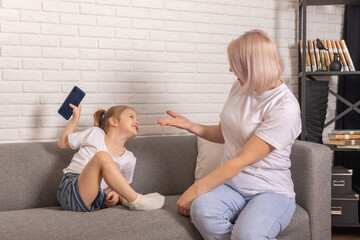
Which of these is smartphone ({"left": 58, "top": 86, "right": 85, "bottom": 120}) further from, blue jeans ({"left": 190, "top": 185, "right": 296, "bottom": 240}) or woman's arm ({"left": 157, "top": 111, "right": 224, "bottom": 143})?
blue jeans ({"left": 190, "top": 185, "right": 296, "bottom": 240})

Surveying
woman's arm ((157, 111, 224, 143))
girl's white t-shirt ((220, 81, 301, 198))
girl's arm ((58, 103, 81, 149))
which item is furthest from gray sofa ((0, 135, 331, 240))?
woman's arm ((157, 111, 224, 143))

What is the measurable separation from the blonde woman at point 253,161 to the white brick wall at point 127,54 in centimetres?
93

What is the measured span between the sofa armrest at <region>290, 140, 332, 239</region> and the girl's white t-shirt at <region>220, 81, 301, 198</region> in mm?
192

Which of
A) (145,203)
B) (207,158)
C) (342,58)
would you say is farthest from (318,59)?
(145,203)

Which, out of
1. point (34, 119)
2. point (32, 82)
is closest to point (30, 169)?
point (34, 119)

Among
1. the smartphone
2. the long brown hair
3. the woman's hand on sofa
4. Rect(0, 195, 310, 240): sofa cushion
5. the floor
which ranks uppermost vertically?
the smartphone

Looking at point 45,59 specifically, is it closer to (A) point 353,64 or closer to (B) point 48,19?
(B) point 48,19

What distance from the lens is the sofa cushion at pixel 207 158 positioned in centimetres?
246

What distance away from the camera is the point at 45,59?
2.52 m

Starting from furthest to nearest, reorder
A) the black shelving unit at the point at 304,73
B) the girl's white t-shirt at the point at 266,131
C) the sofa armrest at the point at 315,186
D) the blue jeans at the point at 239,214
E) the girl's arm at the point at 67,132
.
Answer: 1. the black shelving unit at the point at 304,73
2. the girl's arm at the point at 67,132
3. the sofa armrest at the point at 315,186
4. the girl's white t-shirt at the point at 266,131
5. the blue jeans at the point at 239,214

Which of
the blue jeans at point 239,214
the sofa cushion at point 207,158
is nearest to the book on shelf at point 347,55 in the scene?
the sofa cushion at point 207,158

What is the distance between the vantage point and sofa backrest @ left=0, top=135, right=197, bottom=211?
2203 mm

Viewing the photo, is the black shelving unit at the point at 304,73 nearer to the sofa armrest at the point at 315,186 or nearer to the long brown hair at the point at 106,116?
the sofa armrest at the point at 315,186

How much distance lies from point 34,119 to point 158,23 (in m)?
0.99
